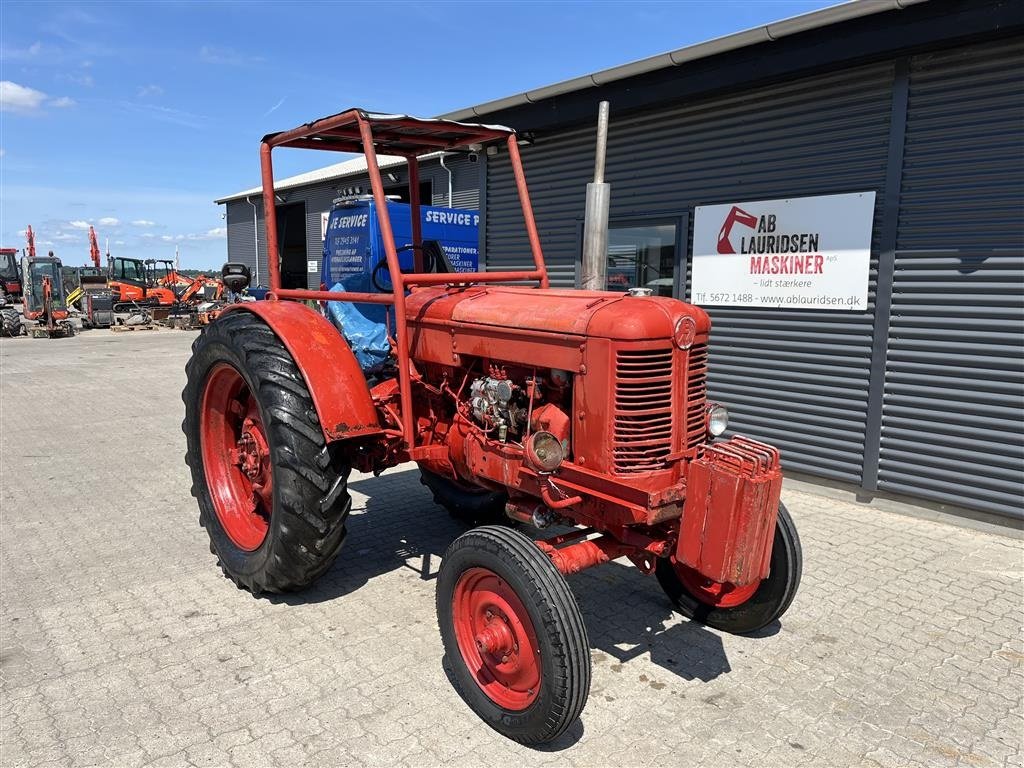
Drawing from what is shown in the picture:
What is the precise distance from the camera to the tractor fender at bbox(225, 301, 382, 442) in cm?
303

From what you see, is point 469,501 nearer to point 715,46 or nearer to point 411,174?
point 411,174

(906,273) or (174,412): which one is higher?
(906,273)

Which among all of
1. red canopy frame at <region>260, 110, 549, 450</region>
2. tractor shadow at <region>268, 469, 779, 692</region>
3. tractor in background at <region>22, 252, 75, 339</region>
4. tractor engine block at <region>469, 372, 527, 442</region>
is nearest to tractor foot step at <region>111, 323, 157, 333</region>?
tractor in background at <region>22, 252, 75, 339</region>

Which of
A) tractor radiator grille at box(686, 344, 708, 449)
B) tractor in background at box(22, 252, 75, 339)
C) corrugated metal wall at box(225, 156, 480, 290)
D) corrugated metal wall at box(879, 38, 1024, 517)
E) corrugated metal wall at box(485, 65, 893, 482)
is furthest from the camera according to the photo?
tractor in background at box(22, 252, 75, 339)

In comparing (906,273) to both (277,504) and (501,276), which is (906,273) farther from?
(277,504)

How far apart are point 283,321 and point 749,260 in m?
3.79

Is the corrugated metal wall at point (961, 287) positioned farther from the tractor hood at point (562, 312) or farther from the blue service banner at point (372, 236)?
the blue service banner at point (372, 236)

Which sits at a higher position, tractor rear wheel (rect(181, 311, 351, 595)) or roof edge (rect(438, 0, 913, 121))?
roof edge (rect(438, 0, 913, 121))

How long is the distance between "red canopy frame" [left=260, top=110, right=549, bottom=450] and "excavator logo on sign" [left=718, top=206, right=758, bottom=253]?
256 cm

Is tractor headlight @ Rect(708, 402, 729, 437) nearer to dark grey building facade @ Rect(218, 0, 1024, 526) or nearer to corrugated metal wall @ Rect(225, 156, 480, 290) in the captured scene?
dark grey building facade @ Rect(218, 0, 1024, 526)

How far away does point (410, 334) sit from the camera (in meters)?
3.39

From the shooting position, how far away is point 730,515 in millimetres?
2273

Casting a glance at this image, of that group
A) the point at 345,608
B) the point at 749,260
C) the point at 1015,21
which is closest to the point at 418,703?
the point at 345,608

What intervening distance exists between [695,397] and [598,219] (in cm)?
206
